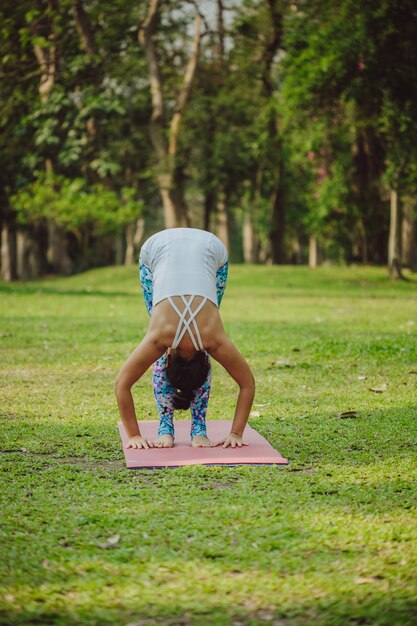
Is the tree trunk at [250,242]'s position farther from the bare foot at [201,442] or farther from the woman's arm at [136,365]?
the woman's arm at [136,365]

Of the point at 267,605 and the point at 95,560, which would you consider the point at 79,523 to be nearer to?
the point at 95,560

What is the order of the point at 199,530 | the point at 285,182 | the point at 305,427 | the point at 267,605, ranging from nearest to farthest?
the point at 267,605
the point at 199,530
the point at 305,427
the point at 285,182

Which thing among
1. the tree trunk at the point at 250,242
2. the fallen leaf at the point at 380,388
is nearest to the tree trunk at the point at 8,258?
the tree trunk at the point at 250,242

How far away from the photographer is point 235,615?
10.1 ft

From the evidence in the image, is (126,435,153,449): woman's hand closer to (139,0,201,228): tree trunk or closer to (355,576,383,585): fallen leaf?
(355,576,383,585): fallen leaf

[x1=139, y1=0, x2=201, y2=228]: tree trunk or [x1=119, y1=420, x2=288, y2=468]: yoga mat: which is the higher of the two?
[x1=139, y1=0, x2=201, y2=228]: tree trunk

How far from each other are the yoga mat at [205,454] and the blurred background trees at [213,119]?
16961 millimetres

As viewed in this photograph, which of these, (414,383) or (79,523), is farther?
(414,383)

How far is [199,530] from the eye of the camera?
157 inches

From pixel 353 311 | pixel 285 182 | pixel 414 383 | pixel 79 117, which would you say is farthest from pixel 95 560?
pixel 285 182

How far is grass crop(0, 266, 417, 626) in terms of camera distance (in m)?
3.19

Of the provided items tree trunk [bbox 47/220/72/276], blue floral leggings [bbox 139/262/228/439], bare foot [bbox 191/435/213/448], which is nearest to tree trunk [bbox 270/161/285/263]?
tree trunk [bbox 47/220/72/276]

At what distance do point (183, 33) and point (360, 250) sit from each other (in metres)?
11.0

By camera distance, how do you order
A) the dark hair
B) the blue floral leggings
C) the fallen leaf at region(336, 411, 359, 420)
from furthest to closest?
the fallen leaf at region(336, 411, 359, 420), the blue floral leggings, the dark hair
